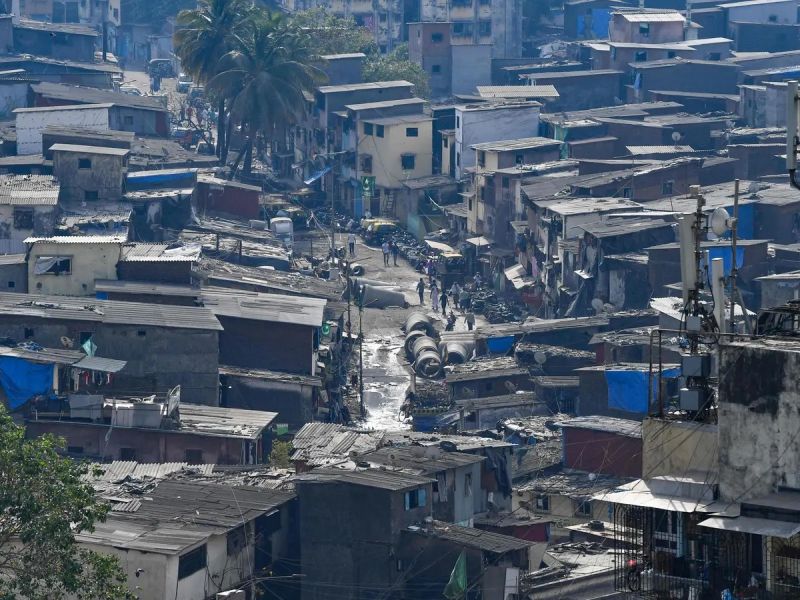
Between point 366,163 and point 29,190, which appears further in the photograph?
point 366,163

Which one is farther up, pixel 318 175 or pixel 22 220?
pixel 22 220


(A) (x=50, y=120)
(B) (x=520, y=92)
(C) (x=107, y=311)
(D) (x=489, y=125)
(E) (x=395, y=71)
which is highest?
(E) (x=395, y=71)

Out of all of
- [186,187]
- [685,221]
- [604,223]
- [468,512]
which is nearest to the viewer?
[685,221]

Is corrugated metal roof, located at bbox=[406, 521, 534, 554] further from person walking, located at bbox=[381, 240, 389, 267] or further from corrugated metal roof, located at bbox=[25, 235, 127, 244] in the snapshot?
person walking, located at bbox=[381, 240, 389, 267]

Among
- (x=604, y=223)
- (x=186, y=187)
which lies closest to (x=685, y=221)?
(x=604, y=223)

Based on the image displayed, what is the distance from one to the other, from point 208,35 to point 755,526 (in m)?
66.4

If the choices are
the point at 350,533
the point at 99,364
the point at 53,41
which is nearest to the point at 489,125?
the point at 53,41

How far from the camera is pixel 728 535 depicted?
856 inches

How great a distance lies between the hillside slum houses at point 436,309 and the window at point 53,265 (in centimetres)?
6

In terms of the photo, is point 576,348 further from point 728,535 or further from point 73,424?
point 728,535

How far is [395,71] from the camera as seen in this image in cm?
9150

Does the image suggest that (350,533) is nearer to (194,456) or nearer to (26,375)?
(194,456)

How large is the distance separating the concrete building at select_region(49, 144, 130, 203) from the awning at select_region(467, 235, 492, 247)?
14.0 m

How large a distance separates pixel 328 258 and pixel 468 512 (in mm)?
32119
